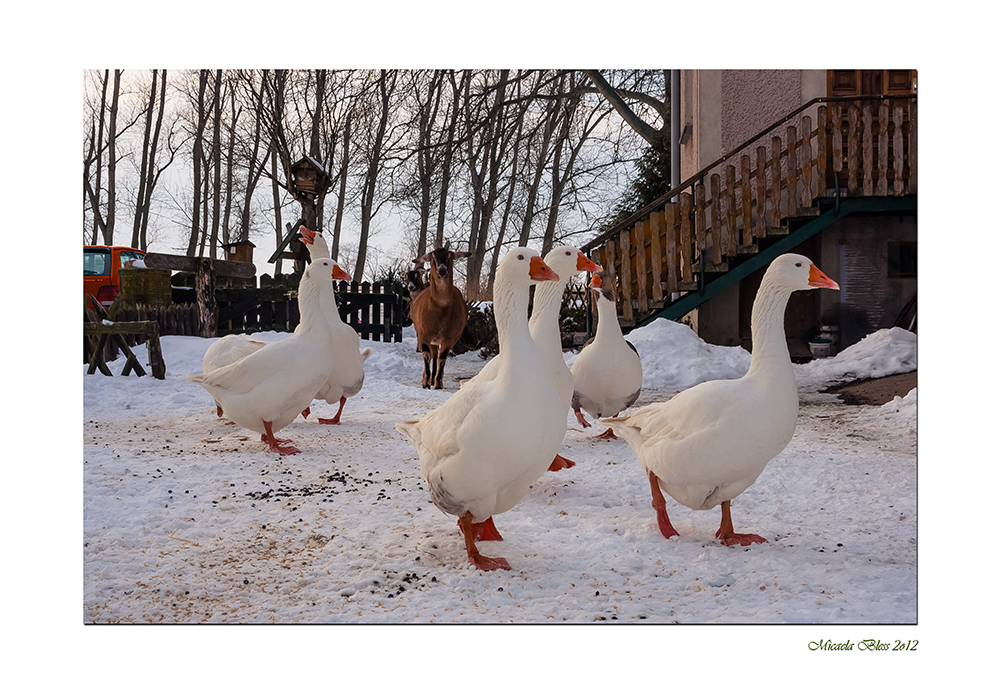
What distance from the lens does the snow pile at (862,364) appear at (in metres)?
3.37

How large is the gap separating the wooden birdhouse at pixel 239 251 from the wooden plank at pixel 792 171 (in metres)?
3.38

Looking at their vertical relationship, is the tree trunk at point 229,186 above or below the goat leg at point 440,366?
above

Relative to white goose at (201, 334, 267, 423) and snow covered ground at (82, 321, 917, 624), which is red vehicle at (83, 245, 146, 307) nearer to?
snow covered ground at (82, 321, 917, 624)

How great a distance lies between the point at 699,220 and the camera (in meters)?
4.88

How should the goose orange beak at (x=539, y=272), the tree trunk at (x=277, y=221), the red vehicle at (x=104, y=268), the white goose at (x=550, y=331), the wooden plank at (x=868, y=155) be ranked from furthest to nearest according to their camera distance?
the wooden plank at (x=868, y=155), the tree trunk at (x=277, y=221), the red vehicle at (x=104, y=268), the white goose at (x=550, y=331), the goose orange beak at (x=539, y=272)

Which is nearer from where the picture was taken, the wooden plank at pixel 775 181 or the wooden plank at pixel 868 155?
the wooden plank at pixel 868 155

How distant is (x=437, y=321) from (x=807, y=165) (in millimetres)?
2600

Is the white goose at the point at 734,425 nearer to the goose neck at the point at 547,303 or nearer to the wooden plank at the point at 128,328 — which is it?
the goose neck at the point at 547,303

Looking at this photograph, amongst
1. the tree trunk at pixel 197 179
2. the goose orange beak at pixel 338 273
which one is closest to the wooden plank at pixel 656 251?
the goose orange beak at pixel 338 273

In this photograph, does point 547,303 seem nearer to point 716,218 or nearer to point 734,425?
point 734,425

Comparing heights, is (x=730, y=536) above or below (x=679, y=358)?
below

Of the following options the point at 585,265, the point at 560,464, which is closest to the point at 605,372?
the point at 560,464

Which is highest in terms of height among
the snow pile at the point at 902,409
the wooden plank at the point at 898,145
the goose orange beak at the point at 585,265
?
the wooden plank at the point at 898,145
